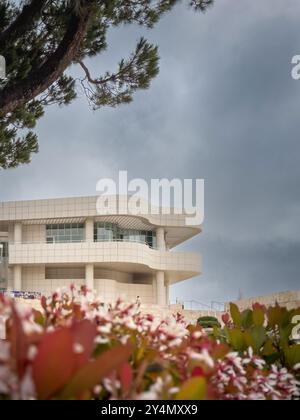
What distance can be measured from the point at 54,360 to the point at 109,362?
0.13 metres

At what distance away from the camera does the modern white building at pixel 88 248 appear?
38469 millimetres

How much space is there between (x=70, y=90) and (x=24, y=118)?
4.75ft

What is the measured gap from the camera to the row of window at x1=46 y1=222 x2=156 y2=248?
4044 cm

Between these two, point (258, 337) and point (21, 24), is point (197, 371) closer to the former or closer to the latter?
point (258, 337)

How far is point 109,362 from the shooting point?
120cm

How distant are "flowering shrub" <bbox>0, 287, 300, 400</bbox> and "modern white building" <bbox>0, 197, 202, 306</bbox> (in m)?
35.9

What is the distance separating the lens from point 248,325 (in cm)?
323

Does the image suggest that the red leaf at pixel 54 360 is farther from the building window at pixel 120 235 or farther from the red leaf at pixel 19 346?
the building window at pixel 120 235

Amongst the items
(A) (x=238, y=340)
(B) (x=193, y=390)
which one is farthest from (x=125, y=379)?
(A) (x=238, y=340)

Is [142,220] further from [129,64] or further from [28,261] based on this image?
[129,64]

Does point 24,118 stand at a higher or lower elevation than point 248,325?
higher

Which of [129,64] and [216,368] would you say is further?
[129,64]
